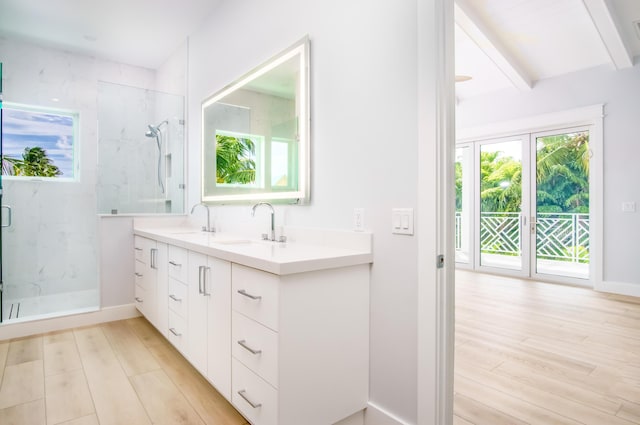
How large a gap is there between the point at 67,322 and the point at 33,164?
200 cm

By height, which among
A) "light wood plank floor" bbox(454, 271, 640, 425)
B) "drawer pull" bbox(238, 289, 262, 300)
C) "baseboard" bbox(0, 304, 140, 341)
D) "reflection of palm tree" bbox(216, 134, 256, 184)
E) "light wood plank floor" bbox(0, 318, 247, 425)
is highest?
"reflection of palm tree" bbox(216, 134, 256, 184)

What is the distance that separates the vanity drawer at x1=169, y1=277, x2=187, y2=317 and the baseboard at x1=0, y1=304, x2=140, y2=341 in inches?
48.3

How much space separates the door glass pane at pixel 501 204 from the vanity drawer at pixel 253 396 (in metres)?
5.00

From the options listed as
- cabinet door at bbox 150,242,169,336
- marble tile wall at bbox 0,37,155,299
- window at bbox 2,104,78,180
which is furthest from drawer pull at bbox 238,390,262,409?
window at bbox 2,104,78,180

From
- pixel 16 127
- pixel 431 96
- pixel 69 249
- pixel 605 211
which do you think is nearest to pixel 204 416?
pixel 431 96

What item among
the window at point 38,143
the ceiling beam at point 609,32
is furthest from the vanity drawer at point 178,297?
the ceiling beam at point 609,32

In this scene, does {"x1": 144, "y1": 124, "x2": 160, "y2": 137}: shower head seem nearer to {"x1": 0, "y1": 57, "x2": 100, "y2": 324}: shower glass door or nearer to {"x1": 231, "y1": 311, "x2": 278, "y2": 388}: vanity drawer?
{"x1": 0, "y1": 57, "x2": 100, "y2": 324}: shower glass door

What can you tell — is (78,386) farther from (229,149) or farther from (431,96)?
(431,96)

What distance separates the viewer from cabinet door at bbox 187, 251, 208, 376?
1.89 m

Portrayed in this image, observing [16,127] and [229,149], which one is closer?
[229,149]

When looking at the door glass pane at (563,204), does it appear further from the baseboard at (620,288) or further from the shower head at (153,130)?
the shower head at (153,130)

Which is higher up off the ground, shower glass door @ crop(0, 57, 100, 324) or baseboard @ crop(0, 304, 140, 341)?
shower glass door @ crop(0, 57, 100, 324)

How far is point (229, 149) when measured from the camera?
2855 millimetres

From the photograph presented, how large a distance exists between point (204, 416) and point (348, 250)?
1.11 m
